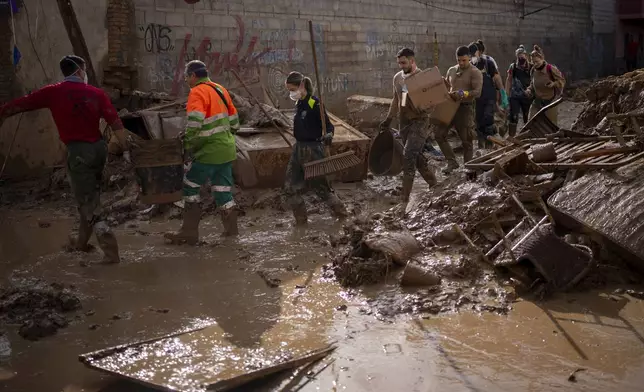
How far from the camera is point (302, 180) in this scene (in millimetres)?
7172

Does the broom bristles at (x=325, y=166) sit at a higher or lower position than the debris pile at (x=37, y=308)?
higher

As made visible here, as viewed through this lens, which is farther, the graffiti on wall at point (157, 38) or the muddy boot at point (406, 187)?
the graffiti on wall at point (157, 38)

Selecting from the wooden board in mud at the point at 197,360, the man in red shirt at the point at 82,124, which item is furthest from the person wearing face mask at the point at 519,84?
the wooden board in mud at the point at 197,360

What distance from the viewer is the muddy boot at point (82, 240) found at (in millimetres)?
6059

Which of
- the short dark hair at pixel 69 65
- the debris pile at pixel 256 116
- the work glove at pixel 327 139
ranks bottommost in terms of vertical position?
the work glove at pixel 327 139

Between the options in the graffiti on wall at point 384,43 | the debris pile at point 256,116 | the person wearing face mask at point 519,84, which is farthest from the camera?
the graffiti on wall at point 384,43

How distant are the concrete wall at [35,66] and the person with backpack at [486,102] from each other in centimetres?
583

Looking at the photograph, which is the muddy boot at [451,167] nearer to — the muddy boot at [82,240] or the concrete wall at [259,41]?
the concrete wall at [259,41]

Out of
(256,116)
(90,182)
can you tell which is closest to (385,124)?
(256,116)

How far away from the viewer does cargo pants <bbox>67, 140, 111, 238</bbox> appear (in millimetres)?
5668

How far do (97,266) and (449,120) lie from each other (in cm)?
523

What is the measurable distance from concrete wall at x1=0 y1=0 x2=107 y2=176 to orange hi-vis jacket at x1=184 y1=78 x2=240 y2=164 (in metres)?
4.27

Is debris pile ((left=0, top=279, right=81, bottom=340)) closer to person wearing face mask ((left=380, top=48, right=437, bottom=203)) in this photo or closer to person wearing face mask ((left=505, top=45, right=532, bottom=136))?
person wearing face mask ((left=380, top=48, right=437, bottom=203))

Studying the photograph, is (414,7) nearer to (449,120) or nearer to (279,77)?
(279,77)
